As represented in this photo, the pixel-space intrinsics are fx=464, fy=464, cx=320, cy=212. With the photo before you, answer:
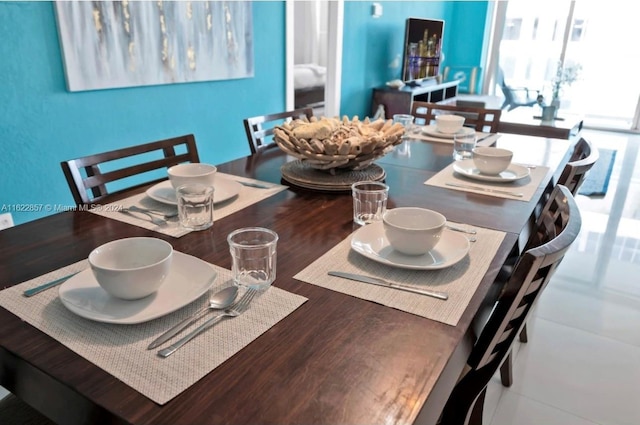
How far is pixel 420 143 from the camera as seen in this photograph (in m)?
1.95

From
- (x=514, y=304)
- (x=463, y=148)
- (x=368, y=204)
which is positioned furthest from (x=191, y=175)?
(x=463, y=148)

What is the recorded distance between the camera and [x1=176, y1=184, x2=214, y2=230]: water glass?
102 cm

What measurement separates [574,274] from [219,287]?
203 cm

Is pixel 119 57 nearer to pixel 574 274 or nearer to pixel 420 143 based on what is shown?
pixel 420 143

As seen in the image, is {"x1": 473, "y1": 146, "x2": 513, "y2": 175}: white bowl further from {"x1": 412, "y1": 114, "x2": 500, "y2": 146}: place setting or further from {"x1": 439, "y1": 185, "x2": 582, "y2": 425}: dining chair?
{"x1": 412, "y1": 114, "x2": 500, "y2": 146}: place setting

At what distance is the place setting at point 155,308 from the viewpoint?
60cm

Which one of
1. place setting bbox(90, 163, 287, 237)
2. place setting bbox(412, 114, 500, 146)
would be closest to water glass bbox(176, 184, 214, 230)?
place setting bbox(90, 163, 287, 237)

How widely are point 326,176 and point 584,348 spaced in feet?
3.91

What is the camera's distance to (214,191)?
1.20m

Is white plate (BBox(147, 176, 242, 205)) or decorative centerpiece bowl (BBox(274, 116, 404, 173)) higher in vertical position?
decorative centerpiece bowl (BBox(274, 116, 404, 173))

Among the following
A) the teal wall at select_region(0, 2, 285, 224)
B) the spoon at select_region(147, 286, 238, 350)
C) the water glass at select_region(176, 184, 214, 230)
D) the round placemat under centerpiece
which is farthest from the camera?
the teal wall at select_region(0, 2, 285, 224)

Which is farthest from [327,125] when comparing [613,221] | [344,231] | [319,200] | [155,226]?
[613,221]

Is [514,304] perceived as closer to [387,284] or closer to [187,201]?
[387,284]

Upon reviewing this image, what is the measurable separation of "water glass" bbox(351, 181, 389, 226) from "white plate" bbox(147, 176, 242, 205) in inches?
13.2
